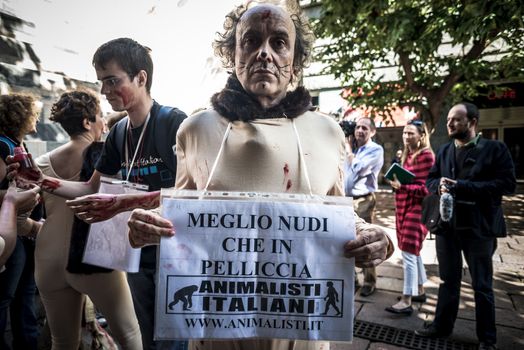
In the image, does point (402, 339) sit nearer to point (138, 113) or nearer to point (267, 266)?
point (267, 266)

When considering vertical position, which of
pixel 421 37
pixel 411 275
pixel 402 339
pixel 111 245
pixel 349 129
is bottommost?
pixel 402 339

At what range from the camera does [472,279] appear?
3.06 m

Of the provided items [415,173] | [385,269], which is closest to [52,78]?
[415,173]

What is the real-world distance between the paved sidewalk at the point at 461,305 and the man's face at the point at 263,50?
8.71 ft

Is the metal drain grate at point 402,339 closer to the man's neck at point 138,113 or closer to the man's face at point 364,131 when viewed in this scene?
the man's face at point 364,131

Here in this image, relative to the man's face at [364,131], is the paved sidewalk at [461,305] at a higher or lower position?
lower

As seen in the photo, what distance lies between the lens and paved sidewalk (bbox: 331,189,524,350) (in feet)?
10.3

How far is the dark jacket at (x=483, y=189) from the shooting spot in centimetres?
300

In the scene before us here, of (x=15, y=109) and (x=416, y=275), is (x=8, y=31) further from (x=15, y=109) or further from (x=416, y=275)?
(x=416, y=275)

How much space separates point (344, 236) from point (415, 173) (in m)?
3.23

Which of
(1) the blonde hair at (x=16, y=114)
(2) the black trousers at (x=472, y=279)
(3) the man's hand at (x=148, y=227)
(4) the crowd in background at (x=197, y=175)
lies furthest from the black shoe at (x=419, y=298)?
(1) the blonde hair at (x=16, y=114)

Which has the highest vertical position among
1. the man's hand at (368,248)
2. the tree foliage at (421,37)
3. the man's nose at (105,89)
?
the tree foliage at (421,37)

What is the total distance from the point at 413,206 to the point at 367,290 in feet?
3.88

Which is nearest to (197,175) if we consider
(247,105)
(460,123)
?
(247,105)
